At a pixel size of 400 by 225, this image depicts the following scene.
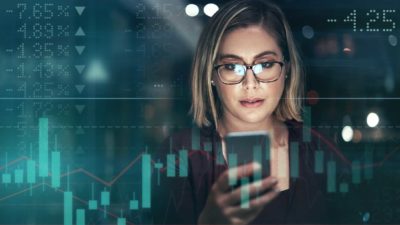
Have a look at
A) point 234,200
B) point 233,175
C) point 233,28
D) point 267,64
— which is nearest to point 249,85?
point 267,64

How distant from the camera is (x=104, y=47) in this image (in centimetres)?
309

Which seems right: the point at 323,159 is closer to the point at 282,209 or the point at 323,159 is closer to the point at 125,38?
the point at 282,209

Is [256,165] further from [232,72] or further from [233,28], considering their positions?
[233,28]

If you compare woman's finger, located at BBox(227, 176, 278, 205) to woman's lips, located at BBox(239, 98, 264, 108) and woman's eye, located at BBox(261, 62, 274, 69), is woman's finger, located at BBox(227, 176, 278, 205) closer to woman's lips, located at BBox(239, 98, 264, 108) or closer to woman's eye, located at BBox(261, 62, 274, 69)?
woman's lips, located at BBox(239, 98, 264, 108)

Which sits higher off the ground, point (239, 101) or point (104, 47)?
point (104, 47)

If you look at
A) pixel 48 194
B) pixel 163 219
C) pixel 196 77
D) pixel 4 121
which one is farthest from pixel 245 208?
pixel 4 121

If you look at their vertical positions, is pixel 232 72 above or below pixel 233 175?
above

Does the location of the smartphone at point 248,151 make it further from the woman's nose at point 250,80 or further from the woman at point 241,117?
the woman's nose at point 250,80

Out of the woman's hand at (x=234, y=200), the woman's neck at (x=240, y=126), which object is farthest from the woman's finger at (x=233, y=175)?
the woman's neck at (x=240, y=126)

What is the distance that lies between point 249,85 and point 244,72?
0.06 m

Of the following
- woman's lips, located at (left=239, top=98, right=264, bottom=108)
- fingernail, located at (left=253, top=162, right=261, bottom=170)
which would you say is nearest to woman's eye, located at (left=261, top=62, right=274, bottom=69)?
woman's lips, located at (left=239, top=98, right=264, bottom=108)

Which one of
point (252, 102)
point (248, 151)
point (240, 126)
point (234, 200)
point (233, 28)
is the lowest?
point (234, 200)

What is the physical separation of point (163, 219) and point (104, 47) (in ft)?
2.72

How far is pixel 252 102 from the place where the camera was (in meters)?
3.07
